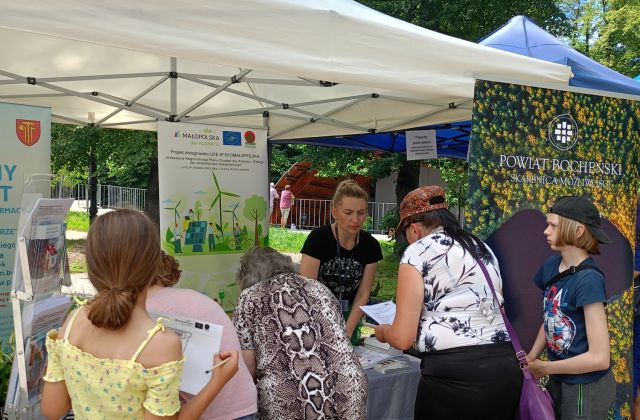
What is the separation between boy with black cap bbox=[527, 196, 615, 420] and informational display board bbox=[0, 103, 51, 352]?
255cm

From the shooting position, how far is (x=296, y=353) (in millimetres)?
2105

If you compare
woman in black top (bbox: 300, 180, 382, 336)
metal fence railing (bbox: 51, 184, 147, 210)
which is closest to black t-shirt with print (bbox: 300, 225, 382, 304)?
woman in black top (bbox: 300, 180, 382, 336)

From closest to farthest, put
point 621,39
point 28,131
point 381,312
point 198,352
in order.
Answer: point 198,352
point 381,312
point 28,131
point 621,39

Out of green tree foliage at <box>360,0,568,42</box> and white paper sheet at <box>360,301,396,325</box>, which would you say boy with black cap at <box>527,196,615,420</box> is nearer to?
white paper sheet at <box>360,301,396,325</box>

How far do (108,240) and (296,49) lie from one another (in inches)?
50.4

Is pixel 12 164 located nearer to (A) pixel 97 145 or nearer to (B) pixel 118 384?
(B) pixel 118 384

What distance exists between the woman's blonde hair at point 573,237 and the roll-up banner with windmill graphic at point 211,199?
102 inches

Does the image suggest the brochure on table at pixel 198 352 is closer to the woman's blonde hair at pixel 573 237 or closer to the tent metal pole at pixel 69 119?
the woman's blonde hair at pixel 573 237

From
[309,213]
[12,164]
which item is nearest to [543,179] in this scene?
[12,164]

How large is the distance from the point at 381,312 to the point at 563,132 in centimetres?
129

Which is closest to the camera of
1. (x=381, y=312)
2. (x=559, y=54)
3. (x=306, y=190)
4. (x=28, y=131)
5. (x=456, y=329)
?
(x=456, y=329)

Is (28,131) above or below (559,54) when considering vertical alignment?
below

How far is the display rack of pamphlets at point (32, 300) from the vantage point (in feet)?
6.70

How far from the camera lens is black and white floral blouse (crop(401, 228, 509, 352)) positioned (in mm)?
2168
